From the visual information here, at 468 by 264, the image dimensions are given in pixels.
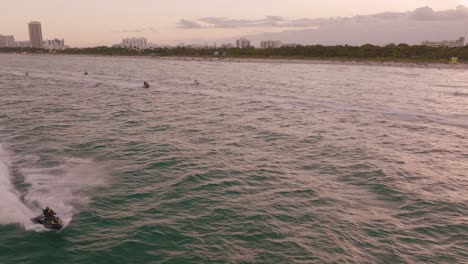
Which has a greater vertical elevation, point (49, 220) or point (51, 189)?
point (49, 220)

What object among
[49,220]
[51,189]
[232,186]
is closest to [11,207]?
[51,189]

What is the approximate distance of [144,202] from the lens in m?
20.5

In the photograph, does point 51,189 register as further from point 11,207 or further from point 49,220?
point 49,220

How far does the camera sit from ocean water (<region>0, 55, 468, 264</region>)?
16.1m

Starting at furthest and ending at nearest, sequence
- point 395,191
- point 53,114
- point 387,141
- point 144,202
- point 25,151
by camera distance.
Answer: point 53,114, point 387,141, point 25,151, point 395,191, point 144,202

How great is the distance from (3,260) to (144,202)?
760 centimetres

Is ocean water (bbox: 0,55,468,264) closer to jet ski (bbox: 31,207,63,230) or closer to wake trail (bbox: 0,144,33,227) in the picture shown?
Answer: wake trail (bbox: 0,144,33,227)

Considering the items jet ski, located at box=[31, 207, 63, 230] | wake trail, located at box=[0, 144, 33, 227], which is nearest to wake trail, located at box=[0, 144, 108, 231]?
wake trail, located at box=[0, 144, 33, 227]

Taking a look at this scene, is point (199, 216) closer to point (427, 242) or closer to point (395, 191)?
point (427, 242)

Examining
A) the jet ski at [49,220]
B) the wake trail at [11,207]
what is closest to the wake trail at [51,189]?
the wake trail at [11,207]

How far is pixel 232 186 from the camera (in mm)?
23328

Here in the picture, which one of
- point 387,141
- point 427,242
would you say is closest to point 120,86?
point 387,141

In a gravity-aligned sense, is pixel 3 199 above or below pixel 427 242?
above

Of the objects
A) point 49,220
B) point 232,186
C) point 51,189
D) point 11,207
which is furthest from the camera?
point 232,186
